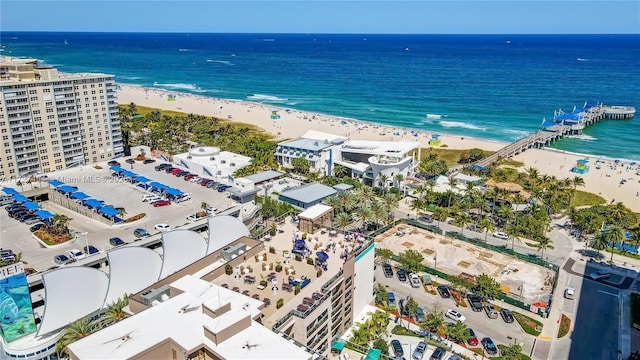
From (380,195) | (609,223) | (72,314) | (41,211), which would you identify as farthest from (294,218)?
(609,223)

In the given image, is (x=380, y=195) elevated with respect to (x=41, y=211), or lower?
lower

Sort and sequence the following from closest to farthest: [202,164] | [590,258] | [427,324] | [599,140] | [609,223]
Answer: [427,324]
[590,258]
[609,223]
[202,164]
[599,140]

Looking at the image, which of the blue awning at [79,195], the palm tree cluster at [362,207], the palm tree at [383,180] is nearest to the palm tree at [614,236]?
the palm tree cluster at [362,207]

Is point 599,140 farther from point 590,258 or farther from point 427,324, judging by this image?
point 427,324

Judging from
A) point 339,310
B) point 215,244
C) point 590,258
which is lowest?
point 590,258

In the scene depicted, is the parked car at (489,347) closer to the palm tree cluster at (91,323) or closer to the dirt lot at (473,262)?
the dirt lot at (473,262)

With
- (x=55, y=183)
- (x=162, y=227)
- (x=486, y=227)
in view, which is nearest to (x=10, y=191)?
(x=55, y=183)

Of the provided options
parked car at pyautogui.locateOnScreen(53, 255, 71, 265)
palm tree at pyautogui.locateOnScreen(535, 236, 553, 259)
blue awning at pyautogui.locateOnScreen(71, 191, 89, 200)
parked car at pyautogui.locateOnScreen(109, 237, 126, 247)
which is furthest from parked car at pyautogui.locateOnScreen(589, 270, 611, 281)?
blue awning at pyautogui.locateOnScreen(71, 191, 89, 200)
